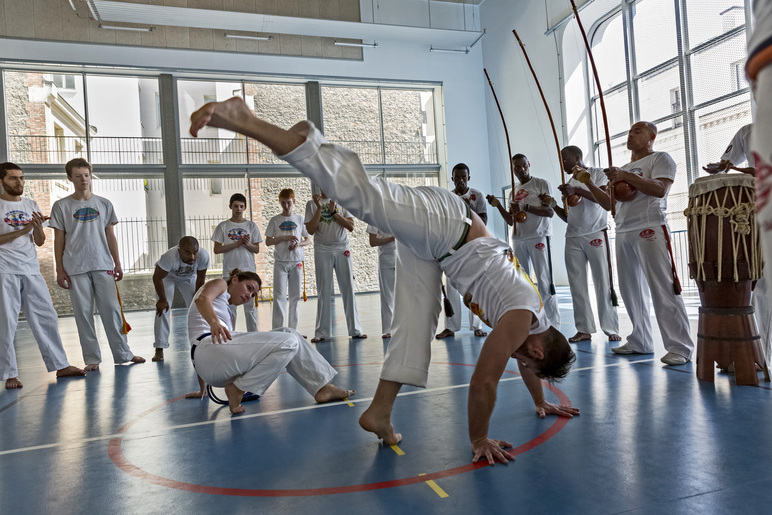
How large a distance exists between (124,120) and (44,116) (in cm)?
159

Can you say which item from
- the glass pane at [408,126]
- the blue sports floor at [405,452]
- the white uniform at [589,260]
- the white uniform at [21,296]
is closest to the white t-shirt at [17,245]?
the white uniform at [21,296]

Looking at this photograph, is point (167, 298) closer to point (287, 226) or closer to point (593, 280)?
point (287, 226)

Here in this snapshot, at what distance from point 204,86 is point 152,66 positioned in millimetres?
1177

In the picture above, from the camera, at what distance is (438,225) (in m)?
2.31

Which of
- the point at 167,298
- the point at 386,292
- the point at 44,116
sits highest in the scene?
the point at 44,116

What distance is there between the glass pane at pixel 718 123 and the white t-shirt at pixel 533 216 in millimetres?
4746

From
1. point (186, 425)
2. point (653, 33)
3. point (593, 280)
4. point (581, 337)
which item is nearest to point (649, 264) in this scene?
point (593, 280)

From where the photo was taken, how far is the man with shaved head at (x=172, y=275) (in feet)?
16.5

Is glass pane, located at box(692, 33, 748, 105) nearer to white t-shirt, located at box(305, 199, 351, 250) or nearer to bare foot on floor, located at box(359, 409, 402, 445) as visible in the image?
white t-shirt, located at box(305, 199, 351, 250)

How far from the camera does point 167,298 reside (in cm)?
521

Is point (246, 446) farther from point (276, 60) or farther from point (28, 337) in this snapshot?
point (276, 60)

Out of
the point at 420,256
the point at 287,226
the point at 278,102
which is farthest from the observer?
the point at 278,102

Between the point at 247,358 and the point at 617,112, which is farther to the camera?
the point at 617,112

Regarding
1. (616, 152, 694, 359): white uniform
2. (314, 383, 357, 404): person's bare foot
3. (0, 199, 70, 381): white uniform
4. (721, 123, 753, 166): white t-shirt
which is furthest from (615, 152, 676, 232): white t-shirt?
(0, 199, 70, 381): white uniform
